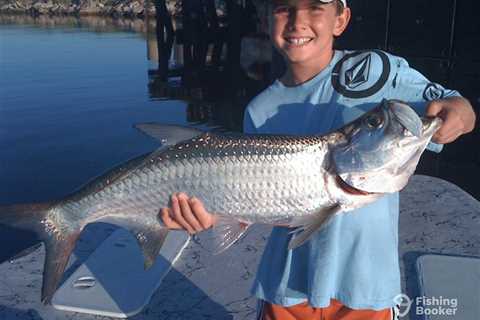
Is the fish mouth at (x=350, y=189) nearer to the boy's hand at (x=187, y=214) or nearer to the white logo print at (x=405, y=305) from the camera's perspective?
the boy's hand at (x=187, y=214)

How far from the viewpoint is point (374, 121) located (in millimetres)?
2619

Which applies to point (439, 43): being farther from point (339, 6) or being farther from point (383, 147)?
point (383, 147)

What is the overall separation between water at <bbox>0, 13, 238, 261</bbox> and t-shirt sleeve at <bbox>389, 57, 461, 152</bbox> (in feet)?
24.1

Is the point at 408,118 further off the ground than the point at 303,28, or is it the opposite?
the point at 303,28

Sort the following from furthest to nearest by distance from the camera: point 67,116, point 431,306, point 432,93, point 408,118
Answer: point 67,116 → point 431,306 → point 432,93 → point 408,118

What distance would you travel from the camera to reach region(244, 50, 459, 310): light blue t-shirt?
2889 millimetres

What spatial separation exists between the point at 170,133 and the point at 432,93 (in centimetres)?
158

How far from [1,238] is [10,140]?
5.95 m

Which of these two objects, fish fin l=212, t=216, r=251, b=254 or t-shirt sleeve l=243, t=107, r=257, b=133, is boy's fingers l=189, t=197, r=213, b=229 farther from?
t-shirt sleeve l=243, t=107, r=257, b=133

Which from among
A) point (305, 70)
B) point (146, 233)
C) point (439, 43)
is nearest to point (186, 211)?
point (146, 233)

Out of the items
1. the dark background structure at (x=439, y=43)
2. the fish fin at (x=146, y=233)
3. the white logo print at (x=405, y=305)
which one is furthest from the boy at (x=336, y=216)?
the dark background structure at (x=439, y=43)

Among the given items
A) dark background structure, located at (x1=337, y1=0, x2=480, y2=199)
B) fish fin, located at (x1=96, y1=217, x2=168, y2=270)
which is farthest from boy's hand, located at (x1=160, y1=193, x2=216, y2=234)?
dark background structure, located at (x1=337, y1=0, x2=480, y2=199)

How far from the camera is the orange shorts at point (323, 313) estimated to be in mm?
2938

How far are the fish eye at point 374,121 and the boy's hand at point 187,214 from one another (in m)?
1.08
